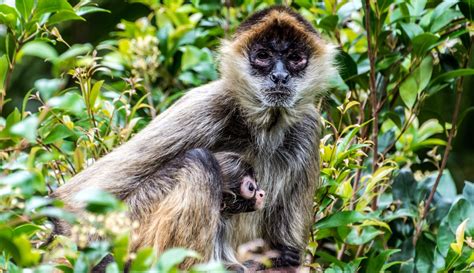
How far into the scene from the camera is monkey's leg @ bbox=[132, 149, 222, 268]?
20.9 feet

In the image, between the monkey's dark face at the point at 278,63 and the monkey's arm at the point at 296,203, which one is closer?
the monkey's arm at the point at 296,203

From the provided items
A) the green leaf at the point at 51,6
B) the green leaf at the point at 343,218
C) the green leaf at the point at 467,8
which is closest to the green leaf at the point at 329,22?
the green leaf at the point at 467,8

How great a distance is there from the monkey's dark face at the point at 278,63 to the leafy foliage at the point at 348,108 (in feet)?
1.57

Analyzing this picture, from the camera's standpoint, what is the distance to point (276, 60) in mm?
7352

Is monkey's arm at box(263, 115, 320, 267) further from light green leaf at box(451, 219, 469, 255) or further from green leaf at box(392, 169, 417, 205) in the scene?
light green leaf at box(451, 219, 469, 255)

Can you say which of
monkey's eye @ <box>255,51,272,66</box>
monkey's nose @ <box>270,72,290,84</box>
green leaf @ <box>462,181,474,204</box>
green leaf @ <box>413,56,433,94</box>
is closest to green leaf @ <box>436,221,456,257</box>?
green leaf @ <box>462,181,474,204</box>

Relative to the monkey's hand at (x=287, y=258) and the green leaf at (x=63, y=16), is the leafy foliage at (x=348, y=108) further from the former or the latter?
the monkey's hand at (x=287, y=258)

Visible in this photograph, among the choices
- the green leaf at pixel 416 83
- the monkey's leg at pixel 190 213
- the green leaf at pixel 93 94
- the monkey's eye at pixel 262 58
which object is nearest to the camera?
the monkey's leg at pixel 190 213

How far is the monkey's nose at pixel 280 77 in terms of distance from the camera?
729cm

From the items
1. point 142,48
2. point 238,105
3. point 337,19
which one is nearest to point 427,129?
point 337,19

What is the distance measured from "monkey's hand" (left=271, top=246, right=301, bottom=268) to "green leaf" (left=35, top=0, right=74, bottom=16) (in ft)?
8.67

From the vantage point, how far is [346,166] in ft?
22.3

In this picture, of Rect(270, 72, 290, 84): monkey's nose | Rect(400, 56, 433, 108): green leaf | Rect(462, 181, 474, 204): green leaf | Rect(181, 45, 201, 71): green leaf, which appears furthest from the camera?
Rect(181, 45, 201, 71): green leaf

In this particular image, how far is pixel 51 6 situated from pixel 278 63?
79.5 inches
